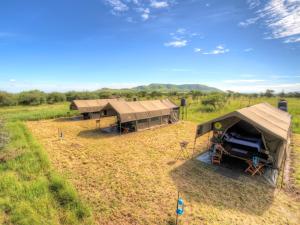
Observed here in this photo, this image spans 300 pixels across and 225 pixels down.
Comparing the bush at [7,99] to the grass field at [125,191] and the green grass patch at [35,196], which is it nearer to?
the grass field at [125,191]


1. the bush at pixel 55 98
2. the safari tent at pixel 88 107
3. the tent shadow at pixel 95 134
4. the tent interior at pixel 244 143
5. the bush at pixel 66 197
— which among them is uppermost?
the bush at pixel 55 98

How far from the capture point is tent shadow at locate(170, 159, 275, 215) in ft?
20.8

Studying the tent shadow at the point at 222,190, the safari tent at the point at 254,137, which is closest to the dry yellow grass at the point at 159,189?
the tent shadow at the point at 222,190

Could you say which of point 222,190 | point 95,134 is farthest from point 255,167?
point 95,134

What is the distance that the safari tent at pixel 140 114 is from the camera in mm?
16188

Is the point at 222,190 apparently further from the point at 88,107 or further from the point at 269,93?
the point at 269,93

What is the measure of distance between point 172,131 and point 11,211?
13.0m

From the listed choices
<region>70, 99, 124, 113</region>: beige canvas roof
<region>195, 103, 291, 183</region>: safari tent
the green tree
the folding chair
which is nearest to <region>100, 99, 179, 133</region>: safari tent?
<region>70, 99, 124, 113</region>: beige canvas roof

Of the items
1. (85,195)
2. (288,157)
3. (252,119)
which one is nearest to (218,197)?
(252,119)

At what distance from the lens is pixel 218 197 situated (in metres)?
6.72

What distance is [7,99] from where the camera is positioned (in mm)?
41281

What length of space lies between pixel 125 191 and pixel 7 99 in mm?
47733

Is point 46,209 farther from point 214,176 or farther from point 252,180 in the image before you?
point 252,180

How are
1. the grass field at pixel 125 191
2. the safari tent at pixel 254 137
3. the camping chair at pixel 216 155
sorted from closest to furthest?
the grass field at pixel 125 191 < the safari tent at pixel 254 137 < the camping chair at pixel 216 155
